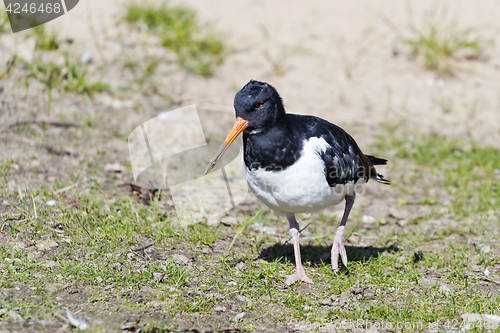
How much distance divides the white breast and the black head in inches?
12.9

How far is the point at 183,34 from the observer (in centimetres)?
814

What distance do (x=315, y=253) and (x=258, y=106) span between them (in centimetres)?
167

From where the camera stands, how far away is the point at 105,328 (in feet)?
11.0

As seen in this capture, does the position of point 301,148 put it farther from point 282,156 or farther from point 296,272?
point 296,272

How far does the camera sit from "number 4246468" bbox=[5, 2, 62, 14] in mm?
7379

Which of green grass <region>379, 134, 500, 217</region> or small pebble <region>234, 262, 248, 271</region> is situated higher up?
small pebble <region>234, 262, 248, 271</region>

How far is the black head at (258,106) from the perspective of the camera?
382 centimetres

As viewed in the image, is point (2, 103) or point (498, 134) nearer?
point (2, 103)

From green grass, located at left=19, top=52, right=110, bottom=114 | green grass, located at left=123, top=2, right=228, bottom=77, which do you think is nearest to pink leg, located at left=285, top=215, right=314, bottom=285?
green grass, located at left=19, top=52, right=110, bottom=114

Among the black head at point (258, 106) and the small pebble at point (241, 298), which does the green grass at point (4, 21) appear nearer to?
the black head at point (258, 106)

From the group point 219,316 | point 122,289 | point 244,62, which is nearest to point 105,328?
point 122,289

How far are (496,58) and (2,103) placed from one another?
292 inches

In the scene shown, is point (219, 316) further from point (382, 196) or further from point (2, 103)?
point (2, 103)

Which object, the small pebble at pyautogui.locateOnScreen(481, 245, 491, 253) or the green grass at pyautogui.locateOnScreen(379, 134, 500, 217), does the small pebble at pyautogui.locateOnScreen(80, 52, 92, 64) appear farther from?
the small pebble at pyautogui.locateOnScreen(481, 245, 491, 253)
